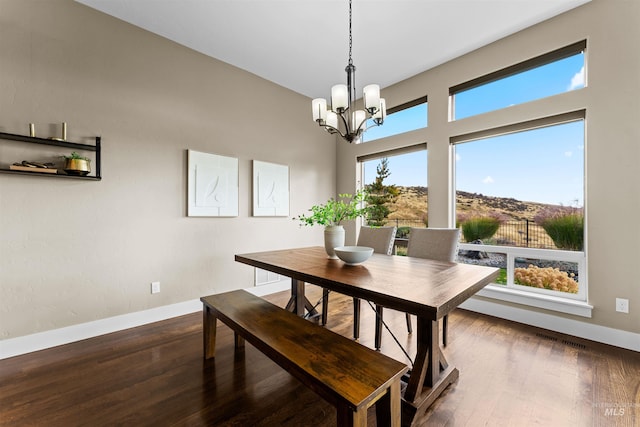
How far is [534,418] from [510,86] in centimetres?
318

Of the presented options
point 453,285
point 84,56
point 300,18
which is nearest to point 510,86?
point 300,18

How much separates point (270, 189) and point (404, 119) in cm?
229

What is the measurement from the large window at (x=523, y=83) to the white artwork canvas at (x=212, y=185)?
304 cm

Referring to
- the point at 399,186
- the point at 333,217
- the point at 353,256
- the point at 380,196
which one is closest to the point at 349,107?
the point at 333,217

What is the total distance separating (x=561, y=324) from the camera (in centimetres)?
256


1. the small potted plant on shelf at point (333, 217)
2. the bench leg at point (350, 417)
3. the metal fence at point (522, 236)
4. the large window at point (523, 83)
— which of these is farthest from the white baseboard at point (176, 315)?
the bench leg at point (350, 417)

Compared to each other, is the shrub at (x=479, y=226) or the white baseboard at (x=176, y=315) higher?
the shrub at (x=479, y=226)

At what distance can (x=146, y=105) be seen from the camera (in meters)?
2.85

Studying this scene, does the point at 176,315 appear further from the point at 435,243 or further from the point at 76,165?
the point at 435,243

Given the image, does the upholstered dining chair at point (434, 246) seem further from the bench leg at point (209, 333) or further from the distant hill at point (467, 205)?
the bench leg at point (209, 333)

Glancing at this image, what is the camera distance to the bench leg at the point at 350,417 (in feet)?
3.19

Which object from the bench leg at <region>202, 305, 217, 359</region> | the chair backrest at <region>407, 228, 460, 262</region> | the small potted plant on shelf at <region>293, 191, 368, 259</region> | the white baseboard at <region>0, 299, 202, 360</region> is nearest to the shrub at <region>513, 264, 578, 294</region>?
the chair backrest at <region>407, 228, 460, 262</region>

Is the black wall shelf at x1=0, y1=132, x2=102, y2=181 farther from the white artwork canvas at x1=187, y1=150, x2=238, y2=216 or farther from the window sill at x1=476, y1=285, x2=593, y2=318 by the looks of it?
the window sill at x1=476, y1=285, x2=593, y2=318

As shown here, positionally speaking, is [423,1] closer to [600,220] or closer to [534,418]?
[600,220]
